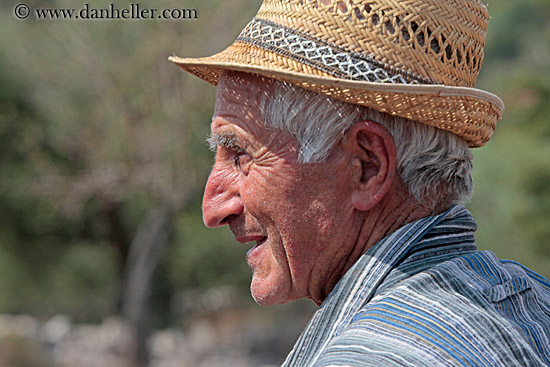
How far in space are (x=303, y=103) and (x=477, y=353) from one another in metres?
0.71

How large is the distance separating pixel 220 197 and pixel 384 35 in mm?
607

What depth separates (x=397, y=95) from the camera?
1.52m

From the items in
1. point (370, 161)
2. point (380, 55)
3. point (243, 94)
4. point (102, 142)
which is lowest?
point (102, 142)

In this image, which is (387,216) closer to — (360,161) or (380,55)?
(360,161)

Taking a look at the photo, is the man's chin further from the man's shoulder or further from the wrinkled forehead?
the wrinkled forehead

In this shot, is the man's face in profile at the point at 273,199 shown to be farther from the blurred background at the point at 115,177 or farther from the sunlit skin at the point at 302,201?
the blurred background at the point at 115,177

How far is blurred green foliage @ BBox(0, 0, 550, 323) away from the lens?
38.2 feet

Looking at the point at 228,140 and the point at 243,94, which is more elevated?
the point at 243,94

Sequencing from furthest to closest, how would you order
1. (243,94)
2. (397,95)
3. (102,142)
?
(102,142)
(243,94)
(397,95)

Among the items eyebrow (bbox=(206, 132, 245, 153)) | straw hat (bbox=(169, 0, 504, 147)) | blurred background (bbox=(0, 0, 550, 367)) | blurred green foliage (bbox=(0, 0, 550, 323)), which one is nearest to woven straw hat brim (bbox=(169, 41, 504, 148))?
straw hat (bbox=(169, 0, 504, 147))

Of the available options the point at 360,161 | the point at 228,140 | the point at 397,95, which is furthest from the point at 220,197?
the point at 397,95

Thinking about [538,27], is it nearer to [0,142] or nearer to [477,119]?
[0,142]

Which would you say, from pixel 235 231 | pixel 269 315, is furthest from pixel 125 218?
pixel 235 231

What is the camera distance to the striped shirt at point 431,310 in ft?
4.25
